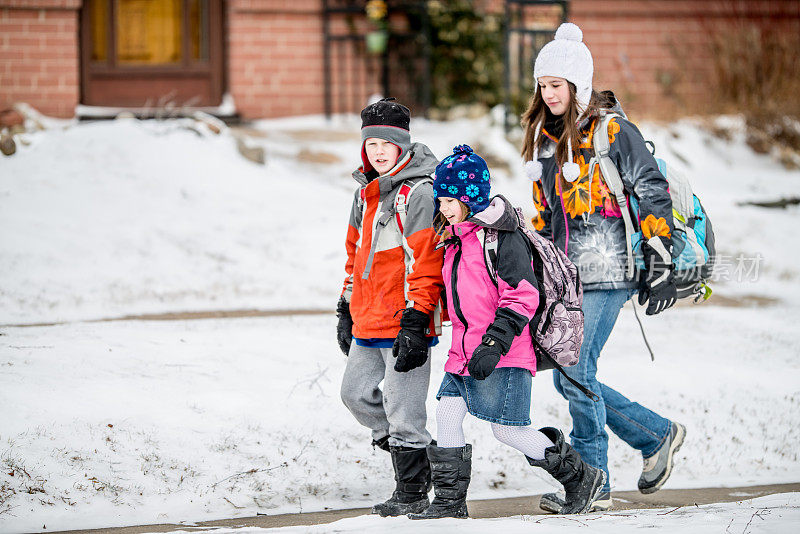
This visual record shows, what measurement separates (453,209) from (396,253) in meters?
0.39

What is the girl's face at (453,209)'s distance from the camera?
3.92m

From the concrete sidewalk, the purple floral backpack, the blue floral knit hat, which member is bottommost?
the concrete sidewalk

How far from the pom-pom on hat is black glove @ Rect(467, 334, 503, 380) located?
125 centimetres

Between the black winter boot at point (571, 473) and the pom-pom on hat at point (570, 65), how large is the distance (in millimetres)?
1481

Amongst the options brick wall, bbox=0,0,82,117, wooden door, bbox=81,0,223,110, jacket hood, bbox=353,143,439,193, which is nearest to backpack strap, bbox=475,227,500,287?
jacket hood, bbox=353,143,439,193

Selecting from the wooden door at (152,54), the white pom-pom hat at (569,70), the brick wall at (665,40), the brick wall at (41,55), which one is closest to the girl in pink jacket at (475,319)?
the white pom-pom hat at (569,70)

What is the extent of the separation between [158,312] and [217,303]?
1.80ft

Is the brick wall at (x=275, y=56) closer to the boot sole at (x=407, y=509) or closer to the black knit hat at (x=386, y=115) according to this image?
the black knit hat at (x=386, y=115)

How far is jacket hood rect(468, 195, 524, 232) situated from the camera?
3.83 meters

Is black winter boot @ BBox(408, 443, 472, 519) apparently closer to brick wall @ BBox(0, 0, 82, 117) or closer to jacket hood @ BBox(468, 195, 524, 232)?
jacket hood @ BBox(468, 195, 524, 232)

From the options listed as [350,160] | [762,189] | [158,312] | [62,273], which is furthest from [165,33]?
[762,189]

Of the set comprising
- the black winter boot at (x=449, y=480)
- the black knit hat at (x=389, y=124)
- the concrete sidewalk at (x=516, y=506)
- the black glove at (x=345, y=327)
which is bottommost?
the concrete sidewalk at (x=516, y=506)

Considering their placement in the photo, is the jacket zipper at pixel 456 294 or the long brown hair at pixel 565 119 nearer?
the jacket zipper at pixel 456 294

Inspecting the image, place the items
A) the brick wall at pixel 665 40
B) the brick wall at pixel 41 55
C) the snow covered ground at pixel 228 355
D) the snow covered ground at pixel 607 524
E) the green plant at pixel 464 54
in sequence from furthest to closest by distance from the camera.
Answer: the brick wall at pixel 665 40 → the green plant at pixel 464 54 → the brick wall at pixel 41 55 → the snow covered ground at pixel 228 355 → the snow covered ground at pixel 607 524
